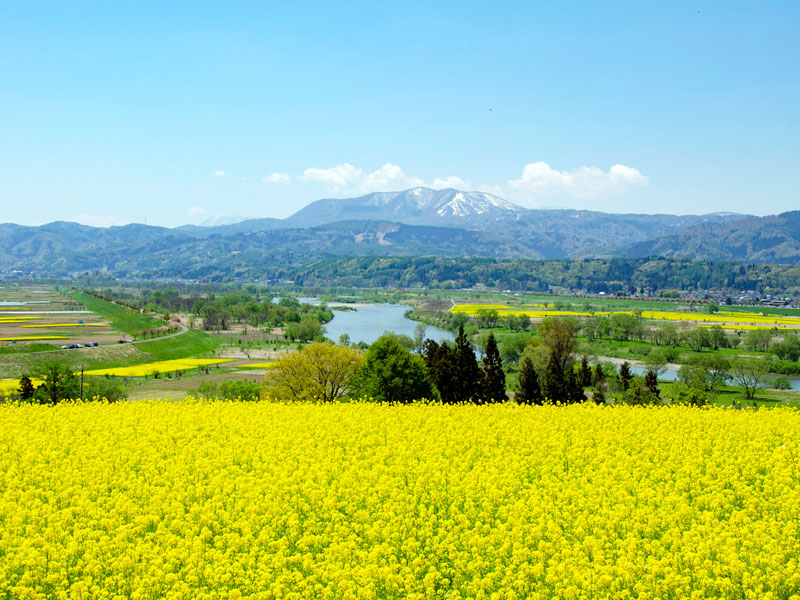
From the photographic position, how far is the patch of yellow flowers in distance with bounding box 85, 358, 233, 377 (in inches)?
2734

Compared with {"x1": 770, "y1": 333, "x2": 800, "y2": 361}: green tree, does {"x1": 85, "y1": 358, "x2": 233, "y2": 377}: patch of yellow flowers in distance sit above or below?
above

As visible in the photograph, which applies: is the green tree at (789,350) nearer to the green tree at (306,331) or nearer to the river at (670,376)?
the river at (670,376)

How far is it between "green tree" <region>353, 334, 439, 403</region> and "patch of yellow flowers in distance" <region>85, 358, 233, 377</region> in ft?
130

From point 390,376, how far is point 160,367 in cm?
4626

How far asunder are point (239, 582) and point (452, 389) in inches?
1508

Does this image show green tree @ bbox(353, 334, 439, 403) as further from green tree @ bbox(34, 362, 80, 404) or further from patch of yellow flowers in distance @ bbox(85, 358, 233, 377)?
patch of yellow flowers in distance @ bbox(85, 358, 233, 377)

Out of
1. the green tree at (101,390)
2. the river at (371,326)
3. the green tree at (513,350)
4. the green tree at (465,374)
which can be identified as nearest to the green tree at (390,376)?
the green tree at (465,374)

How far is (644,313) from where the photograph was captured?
16200 cm

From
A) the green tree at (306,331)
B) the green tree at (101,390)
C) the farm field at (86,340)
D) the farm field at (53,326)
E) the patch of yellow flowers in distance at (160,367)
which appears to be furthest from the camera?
the green tree at (306,331)

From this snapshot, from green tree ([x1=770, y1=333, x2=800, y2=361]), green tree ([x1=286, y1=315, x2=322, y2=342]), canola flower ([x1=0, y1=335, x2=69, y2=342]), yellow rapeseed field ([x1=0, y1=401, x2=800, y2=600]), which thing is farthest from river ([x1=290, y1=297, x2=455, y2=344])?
yellow rapeseed field ([x1=0, y1=401, x2=800, y2=600])

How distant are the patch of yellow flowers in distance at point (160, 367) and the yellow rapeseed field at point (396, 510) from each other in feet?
180

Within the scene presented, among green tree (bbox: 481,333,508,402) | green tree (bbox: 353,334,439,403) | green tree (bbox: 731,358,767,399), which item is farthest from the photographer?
green tree (bbox: 731,358,767,399)

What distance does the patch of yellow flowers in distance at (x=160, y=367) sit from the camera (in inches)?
2734

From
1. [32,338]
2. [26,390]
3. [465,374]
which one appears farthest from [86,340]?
[465,374]
